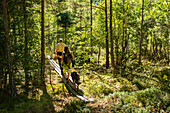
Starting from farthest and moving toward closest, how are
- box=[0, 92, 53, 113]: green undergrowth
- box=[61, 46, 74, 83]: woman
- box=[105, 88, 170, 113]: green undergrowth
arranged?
box=[61, 46, 74, 83]: woman, box=[105, 88, 170, 113]: green undergrowth, box=[0, 92, 53, 113]: green undergrowth

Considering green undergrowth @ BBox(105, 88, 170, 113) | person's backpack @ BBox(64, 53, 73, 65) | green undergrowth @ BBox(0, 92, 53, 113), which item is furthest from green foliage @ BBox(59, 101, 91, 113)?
person's backpack @ BBox(64, 53, 73, 65)

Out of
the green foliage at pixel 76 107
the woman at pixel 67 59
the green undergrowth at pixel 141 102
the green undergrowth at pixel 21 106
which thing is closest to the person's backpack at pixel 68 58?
the woman at pixel 67 59

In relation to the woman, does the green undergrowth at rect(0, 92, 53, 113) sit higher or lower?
lower

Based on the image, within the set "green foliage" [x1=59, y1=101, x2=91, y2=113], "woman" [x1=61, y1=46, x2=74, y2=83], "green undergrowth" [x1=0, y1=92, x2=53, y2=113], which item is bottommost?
"green foliage" [x1=59, y1=101, x2=91, y2=113]

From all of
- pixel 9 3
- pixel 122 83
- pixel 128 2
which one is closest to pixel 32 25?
pixel 9 3

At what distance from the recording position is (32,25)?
27.5 ft

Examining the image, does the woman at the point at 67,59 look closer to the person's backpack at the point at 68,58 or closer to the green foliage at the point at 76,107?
the person's backpack at the point at 68,58

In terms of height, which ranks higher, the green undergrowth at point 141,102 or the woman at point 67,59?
the woman at point 67,59

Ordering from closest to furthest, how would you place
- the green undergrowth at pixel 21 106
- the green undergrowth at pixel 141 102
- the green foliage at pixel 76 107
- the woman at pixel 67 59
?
the green undergrowth at pixel 21 106 < the green foliage at pixel 76 107 < the green undergrowth at pixel 141 102 < the woman at pixel 67 59

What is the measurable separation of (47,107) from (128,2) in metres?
16.9

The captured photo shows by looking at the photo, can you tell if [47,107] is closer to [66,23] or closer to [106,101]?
[106,101]

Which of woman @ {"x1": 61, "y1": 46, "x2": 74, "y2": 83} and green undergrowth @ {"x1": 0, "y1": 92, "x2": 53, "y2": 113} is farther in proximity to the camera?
woman @ {"x1": 61, "y1": 46, "x2": 74, "y2": 83}

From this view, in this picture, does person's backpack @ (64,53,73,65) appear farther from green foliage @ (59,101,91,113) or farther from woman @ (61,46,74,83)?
green foliage @ (59,101,91,113)

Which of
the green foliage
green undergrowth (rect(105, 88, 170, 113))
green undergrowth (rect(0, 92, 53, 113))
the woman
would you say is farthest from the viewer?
the woman
